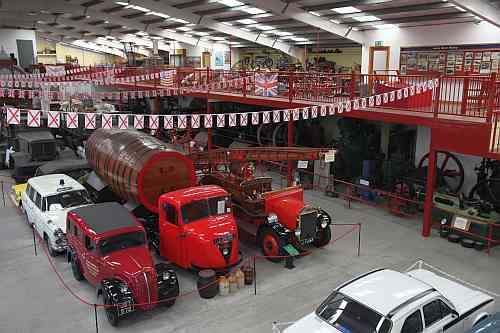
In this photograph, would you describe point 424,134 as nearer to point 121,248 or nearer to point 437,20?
point 437,20

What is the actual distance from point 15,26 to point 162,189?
A: 145ft

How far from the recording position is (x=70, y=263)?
11.6 metres

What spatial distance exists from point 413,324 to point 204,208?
18.5 feet

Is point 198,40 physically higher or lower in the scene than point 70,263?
higher

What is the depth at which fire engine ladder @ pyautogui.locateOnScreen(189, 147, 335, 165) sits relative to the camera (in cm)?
1295

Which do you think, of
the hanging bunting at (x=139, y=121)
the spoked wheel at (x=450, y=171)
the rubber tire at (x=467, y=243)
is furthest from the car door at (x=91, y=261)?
the spoked wheel at (x=450, y=171)

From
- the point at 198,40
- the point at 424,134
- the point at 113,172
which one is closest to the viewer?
the point at 113,172

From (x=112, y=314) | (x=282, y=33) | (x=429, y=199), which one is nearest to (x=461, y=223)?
(x=429, y=199)

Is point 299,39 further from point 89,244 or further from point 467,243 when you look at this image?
point 89,244

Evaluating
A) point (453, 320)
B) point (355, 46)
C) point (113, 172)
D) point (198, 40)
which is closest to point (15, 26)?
point (198, 40)

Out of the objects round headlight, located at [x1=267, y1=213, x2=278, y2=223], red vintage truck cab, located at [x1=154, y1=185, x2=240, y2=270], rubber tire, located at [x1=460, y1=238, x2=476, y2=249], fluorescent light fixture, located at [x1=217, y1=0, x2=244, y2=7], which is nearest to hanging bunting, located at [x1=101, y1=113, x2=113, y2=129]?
red vintage truck cab, located at [x1=154, y1=185, x2=240, y2=270]

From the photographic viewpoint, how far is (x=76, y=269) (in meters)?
10.6

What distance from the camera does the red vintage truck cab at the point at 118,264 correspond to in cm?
890

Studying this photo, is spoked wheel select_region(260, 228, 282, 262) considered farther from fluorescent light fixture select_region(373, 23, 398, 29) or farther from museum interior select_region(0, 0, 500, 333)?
fluorescent light fixture select_region(373, 23, 398, 29)
